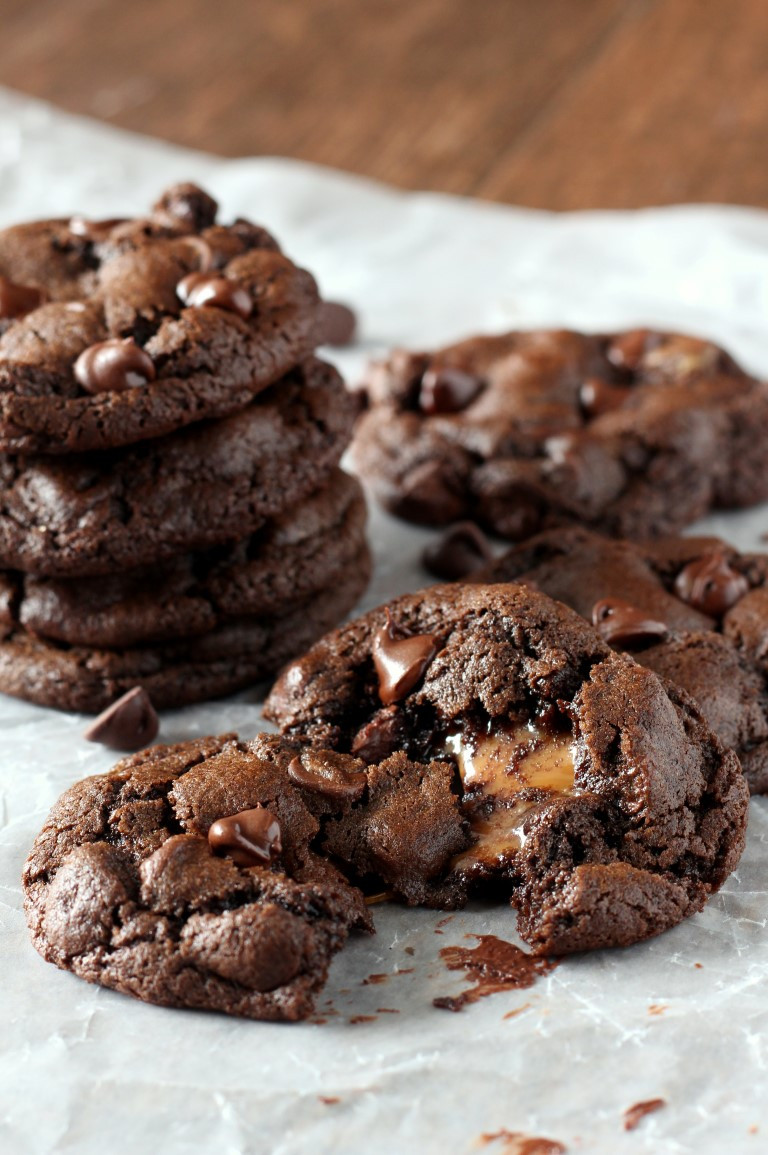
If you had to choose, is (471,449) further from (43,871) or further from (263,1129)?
(263,1129)

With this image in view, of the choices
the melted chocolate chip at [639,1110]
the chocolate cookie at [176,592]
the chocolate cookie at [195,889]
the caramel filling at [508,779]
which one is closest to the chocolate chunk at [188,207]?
the chocolate cookie at [176,592]

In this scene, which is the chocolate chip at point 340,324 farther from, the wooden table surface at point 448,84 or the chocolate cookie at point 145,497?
the chocolate cookie at point 145,497

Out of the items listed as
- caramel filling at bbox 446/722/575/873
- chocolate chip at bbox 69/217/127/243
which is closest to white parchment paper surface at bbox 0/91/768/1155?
caramel filling at bbox 446/722/575/873

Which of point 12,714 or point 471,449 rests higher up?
point 471,449

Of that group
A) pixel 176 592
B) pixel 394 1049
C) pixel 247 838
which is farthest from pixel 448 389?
pixel 394 1049

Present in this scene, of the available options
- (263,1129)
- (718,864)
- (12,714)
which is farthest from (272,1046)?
(12,714)

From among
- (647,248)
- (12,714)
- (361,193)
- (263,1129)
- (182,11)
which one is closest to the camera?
(263,1129)
